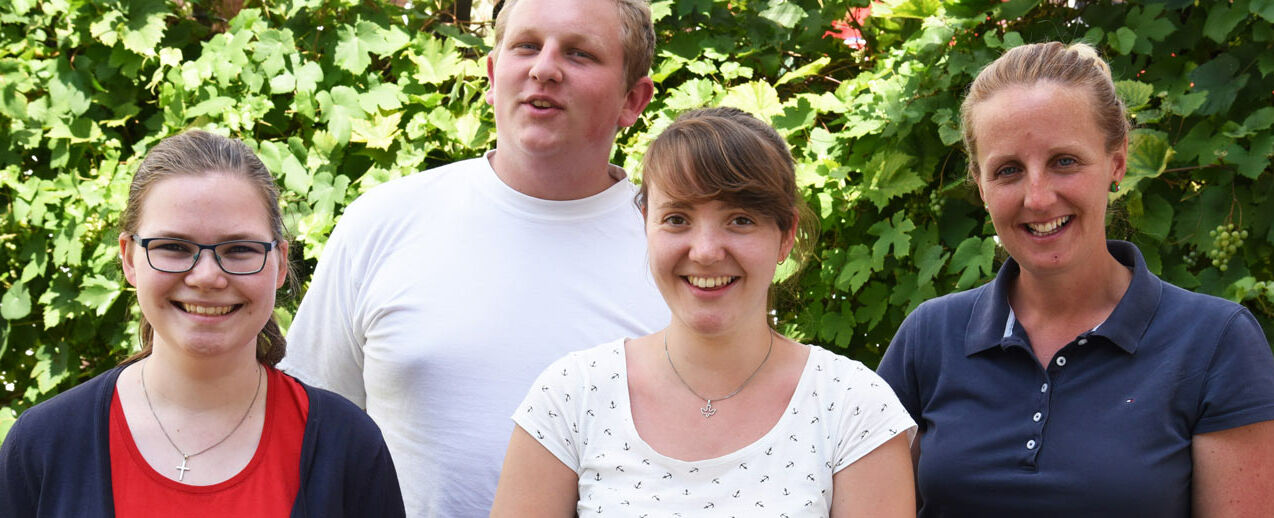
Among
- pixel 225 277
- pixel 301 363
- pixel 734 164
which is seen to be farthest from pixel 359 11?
pixel 734 164

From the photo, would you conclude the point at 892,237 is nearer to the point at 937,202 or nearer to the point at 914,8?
the point at 937,202

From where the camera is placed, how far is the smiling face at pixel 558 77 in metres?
2.28

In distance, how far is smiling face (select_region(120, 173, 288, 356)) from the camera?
1.84 m

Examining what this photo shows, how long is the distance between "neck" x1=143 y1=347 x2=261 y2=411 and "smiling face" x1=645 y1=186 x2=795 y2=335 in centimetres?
75

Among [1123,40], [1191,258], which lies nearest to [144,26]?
[1123,40]

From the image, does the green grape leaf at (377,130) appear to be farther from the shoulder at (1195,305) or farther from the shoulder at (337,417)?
the shoulder at (1195,305)

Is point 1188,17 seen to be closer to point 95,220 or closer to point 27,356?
point 95,220

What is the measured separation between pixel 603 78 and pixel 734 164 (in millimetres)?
654


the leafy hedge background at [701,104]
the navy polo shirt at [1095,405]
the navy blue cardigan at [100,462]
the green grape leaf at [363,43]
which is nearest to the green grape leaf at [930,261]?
the leafy hedge background at [701,104]

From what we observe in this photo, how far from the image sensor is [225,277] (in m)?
1.84

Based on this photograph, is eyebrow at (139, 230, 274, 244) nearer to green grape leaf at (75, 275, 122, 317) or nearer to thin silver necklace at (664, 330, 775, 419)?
thin silver necklace at (664, 330, 775, 419)

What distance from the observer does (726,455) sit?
176cm

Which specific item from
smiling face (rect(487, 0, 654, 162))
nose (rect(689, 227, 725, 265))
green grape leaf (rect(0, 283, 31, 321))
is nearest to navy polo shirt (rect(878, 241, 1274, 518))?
nose (rect(689, 227, 725, 265))

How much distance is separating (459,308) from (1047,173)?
1131mm
